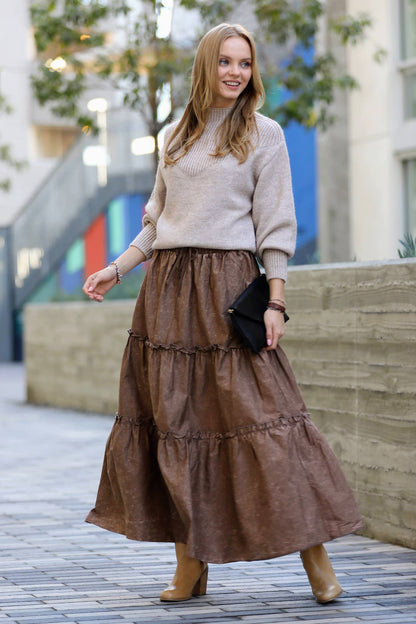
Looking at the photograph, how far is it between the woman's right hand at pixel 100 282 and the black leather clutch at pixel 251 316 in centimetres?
51

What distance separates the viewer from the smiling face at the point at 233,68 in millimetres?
4258

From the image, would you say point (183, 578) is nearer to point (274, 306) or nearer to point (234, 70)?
A: point (274, 306)

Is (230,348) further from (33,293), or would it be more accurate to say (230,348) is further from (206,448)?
(33,293)

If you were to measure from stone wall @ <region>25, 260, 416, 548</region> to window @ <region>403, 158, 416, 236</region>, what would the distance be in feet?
37.3

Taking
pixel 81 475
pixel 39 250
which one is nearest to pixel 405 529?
pixel 81 475

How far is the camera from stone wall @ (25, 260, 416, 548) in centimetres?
539

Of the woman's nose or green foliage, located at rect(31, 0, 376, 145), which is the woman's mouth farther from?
green foliage, located at rect(31, 0, 376, 145)

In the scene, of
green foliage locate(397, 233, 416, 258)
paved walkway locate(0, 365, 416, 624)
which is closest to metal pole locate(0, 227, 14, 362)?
paved walkway locate(0, 365, 416, 624)

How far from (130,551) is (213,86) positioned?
90.1 inches

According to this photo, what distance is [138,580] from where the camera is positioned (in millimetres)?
4859

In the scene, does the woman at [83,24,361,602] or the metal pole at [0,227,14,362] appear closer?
the woman at [83,24,361,602]

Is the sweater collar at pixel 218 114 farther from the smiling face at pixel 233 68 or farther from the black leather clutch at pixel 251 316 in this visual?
the black leather clutch at pixel 251 316

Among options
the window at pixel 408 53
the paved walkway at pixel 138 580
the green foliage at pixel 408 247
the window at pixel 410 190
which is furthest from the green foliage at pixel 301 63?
the green foliage at pixel 408 247

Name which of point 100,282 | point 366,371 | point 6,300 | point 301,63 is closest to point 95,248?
point 6,300
